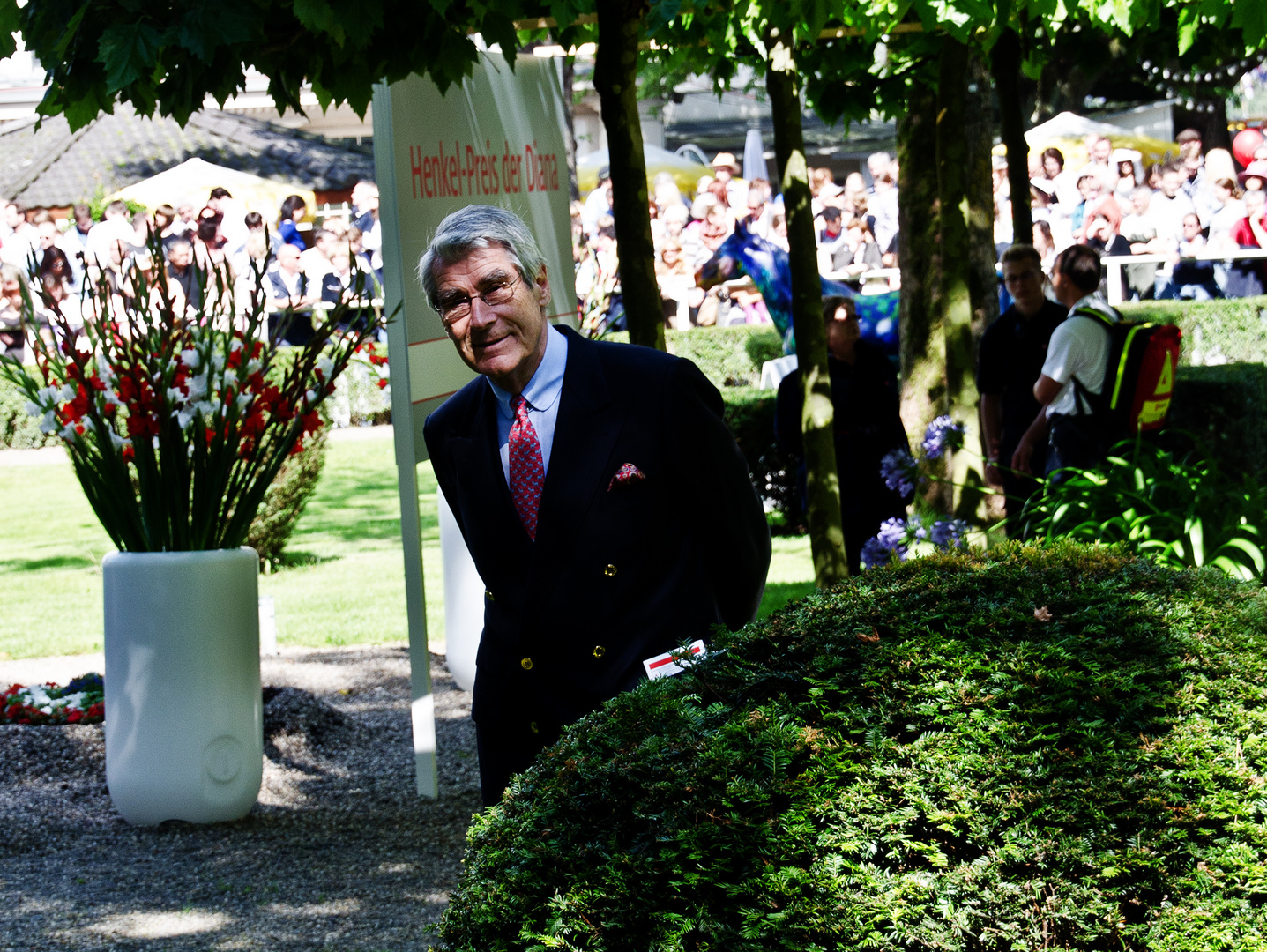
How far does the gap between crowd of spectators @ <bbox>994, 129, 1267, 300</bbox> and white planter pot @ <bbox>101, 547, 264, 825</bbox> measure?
14.5 metres

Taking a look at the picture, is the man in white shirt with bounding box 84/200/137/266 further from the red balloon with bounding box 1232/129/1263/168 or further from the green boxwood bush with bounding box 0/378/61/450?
the red balloon with bounding box 1232/129/1263/168

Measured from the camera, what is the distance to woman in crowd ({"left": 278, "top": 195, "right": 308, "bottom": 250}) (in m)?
19.0

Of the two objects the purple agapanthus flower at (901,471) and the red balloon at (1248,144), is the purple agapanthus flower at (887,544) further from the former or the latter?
the red balloon at (1248,144)

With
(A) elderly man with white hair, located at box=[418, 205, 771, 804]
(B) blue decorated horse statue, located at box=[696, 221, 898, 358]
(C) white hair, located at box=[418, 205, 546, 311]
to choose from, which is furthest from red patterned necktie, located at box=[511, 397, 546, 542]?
(B) blue decorated horse statue, located at box=[696, 221, 898, 358]

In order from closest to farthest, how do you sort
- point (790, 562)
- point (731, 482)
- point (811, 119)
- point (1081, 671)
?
point (1081, 671) < point (731, 482) < point (790, 562) < point (811, 119)

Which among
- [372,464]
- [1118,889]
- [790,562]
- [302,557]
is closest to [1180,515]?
[1118,889]

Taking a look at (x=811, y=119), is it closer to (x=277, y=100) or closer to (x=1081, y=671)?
(x=277, y=100)

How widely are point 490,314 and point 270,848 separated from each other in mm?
3164

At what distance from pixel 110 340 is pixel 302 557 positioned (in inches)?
270

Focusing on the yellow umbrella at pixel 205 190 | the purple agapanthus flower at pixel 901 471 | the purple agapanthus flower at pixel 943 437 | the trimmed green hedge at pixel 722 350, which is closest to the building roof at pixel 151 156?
the yellow umbrella at pixel 205 190

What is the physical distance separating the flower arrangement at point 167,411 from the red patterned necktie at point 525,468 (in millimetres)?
2673

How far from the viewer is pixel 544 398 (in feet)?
9.49

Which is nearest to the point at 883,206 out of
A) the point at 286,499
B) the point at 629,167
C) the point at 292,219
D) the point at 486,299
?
the point at 292,219

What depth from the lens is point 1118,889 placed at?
1.70 m
